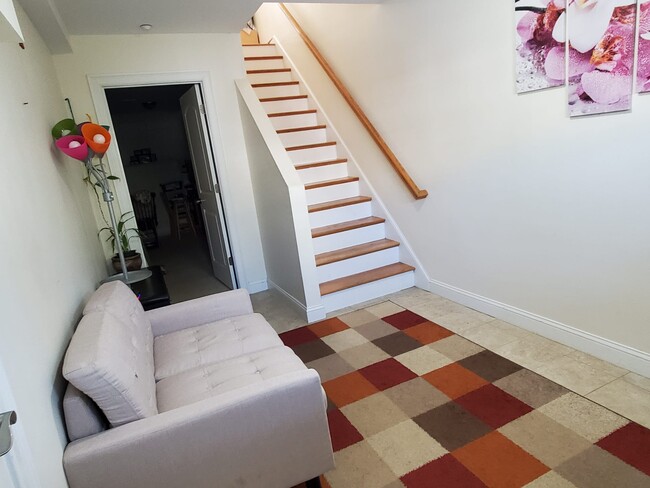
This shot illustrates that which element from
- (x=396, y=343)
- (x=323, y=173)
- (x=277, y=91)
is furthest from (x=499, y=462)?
(x=277, y=91)

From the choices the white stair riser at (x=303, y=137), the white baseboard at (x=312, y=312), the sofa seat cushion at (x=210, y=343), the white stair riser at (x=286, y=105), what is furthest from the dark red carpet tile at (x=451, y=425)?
the white stair riser at (x=286, y=105)

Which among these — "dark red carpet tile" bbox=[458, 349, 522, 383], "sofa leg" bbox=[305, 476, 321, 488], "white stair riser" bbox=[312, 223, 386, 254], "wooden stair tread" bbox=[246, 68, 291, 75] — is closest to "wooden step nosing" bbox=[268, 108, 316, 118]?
"wooden stair tread" bbox=[246, 68, 291, 75]

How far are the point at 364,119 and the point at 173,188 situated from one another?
4.90m

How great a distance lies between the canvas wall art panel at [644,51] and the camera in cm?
166

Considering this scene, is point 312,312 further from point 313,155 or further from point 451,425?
point 313,155

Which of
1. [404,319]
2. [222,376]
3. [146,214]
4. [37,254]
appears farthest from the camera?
[146,214]

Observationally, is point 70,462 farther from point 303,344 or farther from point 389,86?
point 389,86

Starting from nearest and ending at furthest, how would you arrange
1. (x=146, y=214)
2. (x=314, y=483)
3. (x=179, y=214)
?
(x=314, y=483) → (x=179, y=214) → (x=146, y=214)

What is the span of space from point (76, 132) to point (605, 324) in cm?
324

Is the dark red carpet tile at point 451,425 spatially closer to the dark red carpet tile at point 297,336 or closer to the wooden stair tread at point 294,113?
the dark red carpet tile at point 297,336

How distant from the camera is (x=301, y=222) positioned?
9.64 feet

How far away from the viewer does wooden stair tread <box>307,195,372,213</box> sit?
359 cm

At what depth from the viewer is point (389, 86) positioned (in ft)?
10.8

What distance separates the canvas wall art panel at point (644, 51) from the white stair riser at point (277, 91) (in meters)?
3.55
